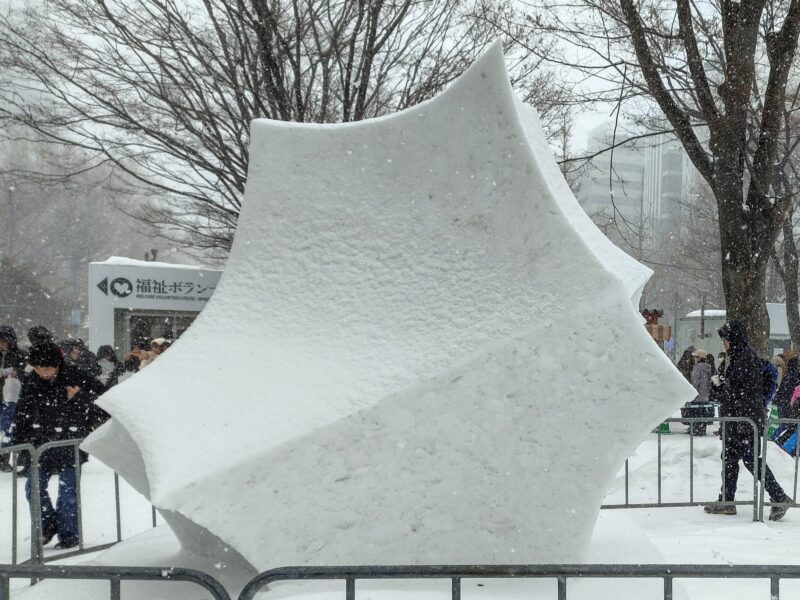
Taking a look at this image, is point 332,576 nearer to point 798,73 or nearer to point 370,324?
point 370,324

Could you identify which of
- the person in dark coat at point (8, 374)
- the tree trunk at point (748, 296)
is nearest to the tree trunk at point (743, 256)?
the tree trunk at point (748, 296)

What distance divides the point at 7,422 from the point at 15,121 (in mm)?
4445

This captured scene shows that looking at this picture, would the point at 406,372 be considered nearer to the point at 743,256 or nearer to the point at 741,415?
the point at 741,415

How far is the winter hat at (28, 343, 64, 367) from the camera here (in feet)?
23.1

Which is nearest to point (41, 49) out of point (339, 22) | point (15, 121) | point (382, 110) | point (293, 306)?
point (15, 121)

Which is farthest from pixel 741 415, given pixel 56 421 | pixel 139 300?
pixel 139 300

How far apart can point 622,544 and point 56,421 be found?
4790mm

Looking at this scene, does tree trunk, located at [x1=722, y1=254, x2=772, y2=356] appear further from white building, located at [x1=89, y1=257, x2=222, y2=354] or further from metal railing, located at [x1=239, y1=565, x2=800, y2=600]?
white building, located at [x1=89, y1=257, x2=222, y2=354]

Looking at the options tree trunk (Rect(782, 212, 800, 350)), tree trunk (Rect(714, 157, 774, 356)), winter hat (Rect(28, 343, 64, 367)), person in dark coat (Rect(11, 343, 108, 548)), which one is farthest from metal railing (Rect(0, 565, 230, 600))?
tree trunk (Rect(782, 212, 800, 350))

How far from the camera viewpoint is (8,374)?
1128 cm

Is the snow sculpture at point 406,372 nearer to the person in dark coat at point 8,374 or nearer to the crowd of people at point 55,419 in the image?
the crowd of people at point 55,419

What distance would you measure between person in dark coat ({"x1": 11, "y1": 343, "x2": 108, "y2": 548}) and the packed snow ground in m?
0.31

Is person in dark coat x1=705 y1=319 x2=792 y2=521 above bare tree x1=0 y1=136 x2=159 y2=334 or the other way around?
the other way around

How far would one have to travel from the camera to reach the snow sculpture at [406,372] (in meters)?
4.23
